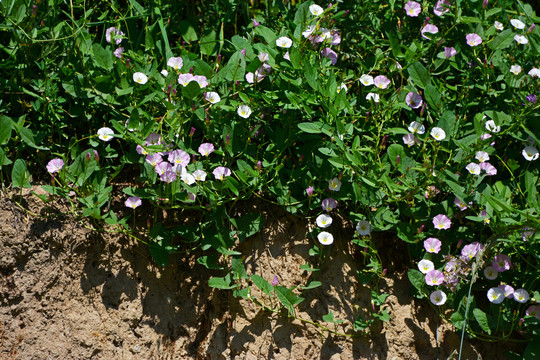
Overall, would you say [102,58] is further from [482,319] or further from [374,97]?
[482,319]

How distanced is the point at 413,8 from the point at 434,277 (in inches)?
47.8

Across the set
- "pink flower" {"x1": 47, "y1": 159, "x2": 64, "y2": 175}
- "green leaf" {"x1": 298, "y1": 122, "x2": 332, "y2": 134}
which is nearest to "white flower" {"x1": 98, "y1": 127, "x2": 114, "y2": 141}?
"pink flower" {"x1": 47, "y1": 159, "x2": 64, "y2": 175}

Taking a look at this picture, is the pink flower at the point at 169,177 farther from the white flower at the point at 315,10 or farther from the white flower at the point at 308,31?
the white flower at the point at 315,10

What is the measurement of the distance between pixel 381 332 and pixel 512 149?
942 millimetres

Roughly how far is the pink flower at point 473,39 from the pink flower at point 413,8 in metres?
0.25

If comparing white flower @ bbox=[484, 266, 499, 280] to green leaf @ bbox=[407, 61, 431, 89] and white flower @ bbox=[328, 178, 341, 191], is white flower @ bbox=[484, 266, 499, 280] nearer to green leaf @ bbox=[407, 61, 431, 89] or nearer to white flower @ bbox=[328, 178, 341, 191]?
white flower @ bbox=[328, 178, 341, 191]

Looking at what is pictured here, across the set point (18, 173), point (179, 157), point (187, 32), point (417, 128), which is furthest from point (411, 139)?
point (18, 173)

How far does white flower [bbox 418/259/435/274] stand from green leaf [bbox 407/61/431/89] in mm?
721

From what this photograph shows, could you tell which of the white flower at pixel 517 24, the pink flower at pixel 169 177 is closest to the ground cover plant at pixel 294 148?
the pink flower at pixel 169 177

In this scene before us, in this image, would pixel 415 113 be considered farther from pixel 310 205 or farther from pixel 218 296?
pixel 218 296

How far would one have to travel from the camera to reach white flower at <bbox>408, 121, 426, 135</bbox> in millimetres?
2586

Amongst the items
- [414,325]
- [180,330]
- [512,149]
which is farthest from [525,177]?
[180,330]

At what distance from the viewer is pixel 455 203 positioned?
2.46 meters

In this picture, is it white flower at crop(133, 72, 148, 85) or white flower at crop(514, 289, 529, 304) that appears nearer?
white flower at crop(514, 289, 529, 304)
